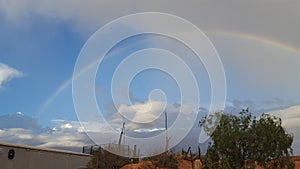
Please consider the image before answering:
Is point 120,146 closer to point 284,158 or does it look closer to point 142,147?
point 142,147

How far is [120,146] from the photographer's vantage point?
37656mm

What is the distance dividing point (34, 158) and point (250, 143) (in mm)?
17381

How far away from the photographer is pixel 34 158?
2566 centimetres

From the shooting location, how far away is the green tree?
15.6 metres

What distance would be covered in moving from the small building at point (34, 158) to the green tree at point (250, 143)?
46.3 ft

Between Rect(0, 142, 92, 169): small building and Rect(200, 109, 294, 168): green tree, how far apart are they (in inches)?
556

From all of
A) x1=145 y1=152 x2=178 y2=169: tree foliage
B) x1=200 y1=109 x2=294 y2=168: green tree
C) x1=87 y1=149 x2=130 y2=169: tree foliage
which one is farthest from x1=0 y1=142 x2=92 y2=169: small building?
x1=200 y1=109 x2=294 y2=168: green tree

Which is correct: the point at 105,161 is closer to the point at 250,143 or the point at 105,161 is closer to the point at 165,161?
the point at 165,161

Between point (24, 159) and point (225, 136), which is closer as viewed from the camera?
point (225, 136)

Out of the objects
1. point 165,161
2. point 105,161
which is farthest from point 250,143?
point 105,161

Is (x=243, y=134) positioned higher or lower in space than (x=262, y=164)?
higher

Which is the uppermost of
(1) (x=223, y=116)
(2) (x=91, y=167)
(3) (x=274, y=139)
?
(1) (x=223, y=116)

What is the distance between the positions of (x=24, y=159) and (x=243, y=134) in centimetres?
1661

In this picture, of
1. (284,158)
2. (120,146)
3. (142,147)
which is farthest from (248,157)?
(120,146)
